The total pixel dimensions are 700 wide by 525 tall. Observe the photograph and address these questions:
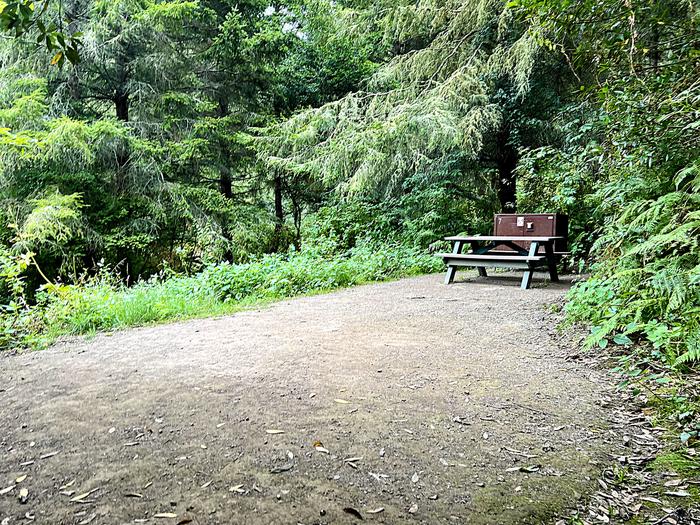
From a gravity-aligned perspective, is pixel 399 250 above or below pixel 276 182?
below

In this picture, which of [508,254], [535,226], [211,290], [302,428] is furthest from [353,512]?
[535,226]

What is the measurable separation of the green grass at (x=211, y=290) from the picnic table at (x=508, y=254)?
4.66 feet

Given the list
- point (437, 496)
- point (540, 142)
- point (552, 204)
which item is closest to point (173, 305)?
point (437, 496)

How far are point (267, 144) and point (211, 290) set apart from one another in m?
5.13

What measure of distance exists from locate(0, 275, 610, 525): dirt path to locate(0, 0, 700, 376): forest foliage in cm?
196

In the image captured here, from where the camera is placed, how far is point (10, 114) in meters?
8.52

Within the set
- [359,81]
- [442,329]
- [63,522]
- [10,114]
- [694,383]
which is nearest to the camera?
[63,522]

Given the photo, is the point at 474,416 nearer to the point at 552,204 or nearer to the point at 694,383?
the point at 694,383

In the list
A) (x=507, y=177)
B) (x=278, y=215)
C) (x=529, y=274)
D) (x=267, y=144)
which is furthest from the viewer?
(x=278, y=215)

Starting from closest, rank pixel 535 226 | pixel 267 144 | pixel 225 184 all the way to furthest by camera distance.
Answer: pixel 535 226, pixel 267 144, pixel 225 184

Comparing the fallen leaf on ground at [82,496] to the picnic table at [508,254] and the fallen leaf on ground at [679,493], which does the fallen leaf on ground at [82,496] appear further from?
the picnic table at [508,254]

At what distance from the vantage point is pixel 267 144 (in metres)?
10.8

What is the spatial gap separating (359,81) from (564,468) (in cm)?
1171

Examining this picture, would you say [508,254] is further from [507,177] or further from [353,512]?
[353,512]
